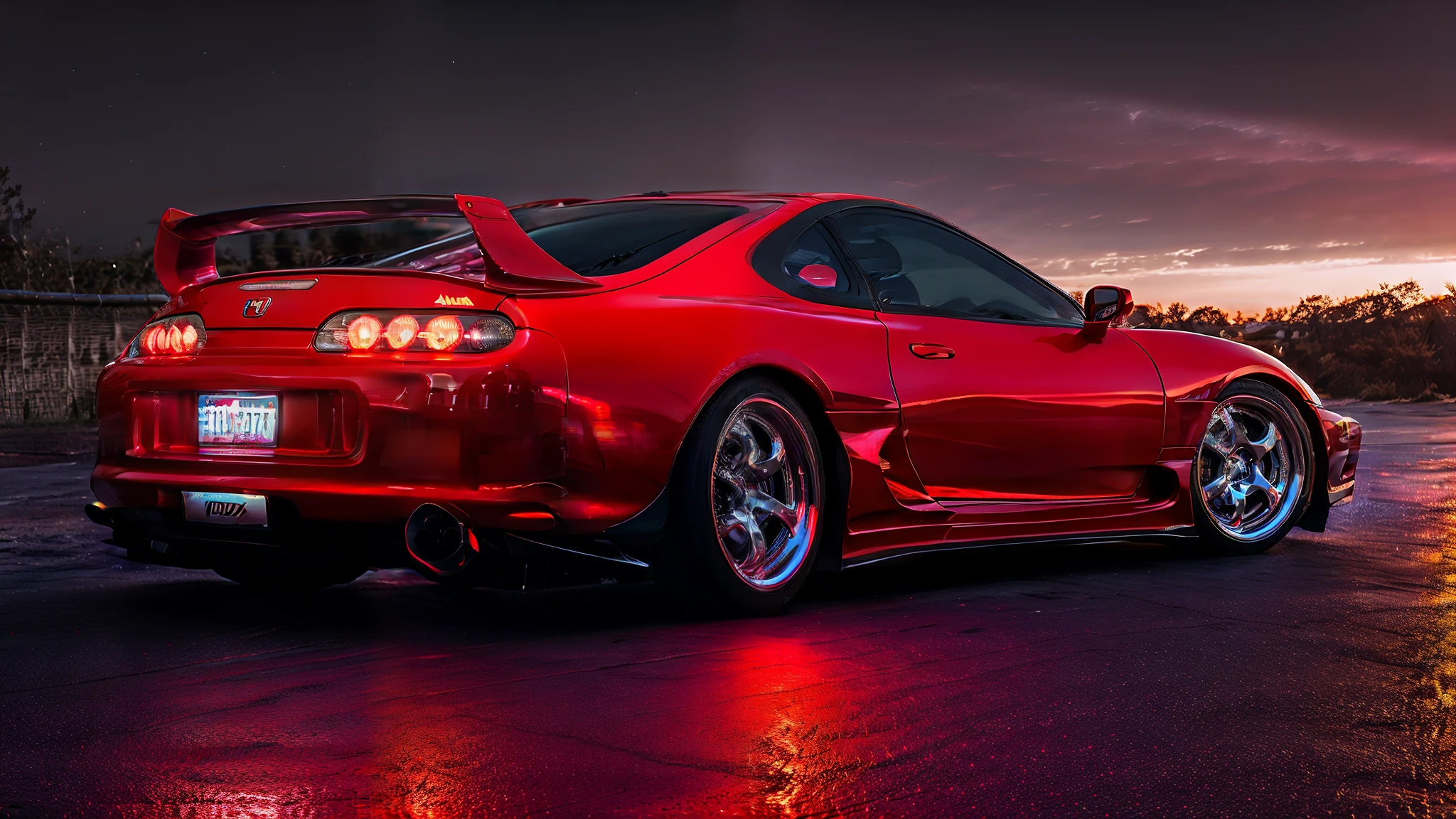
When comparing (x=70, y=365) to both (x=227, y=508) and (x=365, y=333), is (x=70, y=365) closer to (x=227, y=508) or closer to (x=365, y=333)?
(x=227, y=508)

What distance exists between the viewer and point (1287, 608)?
453cm

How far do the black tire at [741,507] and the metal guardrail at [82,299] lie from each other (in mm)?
10322

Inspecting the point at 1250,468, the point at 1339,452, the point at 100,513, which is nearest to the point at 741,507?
the point at 100,513

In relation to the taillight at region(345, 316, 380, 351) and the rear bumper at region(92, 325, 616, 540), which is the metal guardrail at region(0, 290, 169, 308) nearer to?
the rear bumper at region(92, 325, 616, 540)

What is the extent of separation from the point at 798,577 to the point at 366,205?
1713mm

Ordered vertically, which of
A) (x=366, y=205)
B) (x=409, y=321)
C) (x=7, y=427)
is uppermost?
(x=366, y=205)

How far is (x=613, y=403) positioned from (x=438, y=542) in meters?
0.60

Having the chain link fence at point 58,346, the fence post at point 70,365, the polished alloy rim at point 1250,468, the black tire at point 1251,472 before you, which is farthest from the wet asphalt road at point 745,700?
the fence post at point 70,365

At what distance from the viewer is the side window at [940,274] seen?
16.3 ft

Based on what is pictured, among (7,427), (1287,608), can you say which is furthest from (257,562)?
(7,427)

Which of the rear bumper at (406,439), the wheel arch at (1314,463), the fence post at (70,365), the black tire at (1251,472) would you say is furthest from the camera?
the fence post at (70,365)

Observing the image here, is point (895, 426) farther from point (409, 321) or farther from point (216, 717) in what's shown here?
point (216, 717)

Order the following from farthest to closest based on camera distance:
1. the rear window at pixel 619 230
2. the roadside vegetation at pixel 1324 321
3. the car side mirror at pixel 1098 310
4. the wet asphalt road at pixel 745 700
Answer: the roadside vegetation at pixel 1324 321 → the car side mirror at pixel 1098 310 → the rear window at pixel 619 230 → the wet asphalt road at pixel 745 700

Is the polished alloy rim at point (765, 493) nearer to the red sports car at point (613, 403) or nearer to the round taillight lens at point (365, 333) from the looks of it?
the red sports car at point (613, 403)
